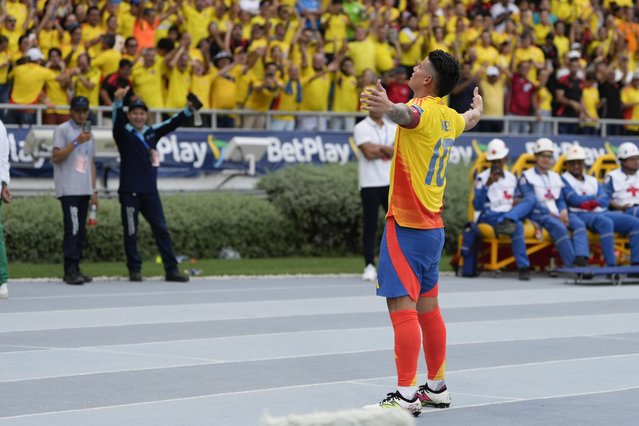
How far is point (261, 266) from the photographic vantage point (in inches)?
733

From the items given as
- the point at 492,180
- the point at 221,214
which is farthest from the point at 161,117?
the point at 492,180

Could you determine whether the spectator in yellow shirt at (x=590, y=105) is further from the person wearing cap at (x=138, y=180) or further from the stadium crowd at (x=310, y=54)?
the person wearing cap at (x=138, y=180)

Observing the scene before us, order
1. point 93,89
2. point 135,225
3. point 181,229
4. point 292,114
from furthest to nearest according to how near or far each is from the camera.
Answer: point 292,114
point 93,89
point 181,229
point 135,225

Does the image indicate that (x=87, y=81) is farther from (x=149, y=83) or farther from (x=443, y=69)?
(x=443, y=69)

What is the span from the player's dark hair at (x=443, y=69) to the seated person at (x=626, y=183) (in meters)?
11.3

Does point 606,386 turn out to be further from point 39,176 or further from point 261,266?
point 39,176

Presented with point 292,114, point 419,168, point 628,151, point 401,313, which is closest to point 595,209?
point 628,151

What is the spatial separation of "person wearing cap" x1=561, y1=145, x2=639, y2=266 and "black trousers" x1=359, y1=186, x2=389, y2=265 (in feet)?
9.82

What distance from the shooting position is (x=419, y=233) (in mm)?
7676

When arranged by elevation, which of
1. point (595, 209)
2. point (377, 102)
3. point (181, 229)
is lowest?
point (181, 229)

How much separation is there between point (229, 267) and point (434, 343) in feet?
35.1

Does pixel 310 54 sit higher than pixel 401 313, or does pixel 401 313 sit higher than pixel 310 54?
pixel 310 54

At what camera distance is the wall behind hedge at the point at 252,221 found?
60.1 ft

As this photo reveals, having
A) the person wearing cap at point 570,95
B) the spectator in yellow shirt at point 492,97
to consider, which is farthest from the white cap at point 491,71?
the person wearing cap at point 570,95
